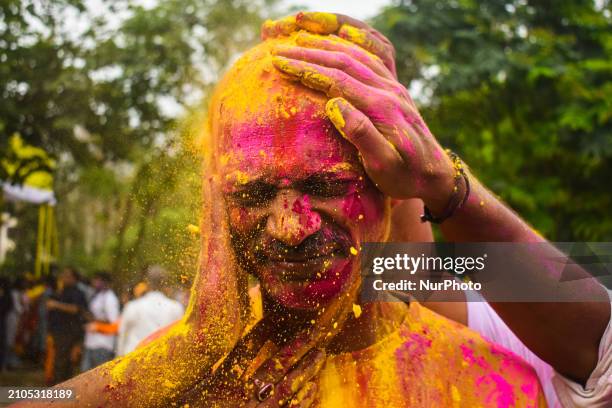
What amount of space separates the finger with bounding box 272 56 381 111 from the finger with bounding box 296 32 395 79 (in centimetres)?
9

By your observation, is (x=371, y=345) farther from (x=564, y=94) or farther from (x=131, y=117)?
(x=564, y=94)

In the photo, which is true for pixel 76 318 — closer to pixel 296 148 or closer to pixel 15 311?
pixel 15 311

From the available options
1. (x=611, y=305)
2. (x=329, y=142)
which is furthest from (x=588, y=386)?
(x=329, y=142)

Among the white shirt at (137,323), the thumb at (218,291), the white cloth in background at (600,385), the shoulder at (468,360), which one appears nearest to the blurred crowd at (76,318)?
the white shirt at (137,323)

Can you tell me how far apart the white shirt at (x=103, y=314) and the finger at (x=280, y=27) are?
515 centimetres

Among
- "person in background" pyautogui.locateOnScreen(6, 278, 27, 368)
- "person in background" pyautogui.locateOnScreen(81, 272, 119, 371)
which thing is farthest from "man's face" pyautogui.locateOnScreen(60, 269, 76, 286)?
"person in background" pyautogui.locateOnScreen(6, 278, 27, 368)

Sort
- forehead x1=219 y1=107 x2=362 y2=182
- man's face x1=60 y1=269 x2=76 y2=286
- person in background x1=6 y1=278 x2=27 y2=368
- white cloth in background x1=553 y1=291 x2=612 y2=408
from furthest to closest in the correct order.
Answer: person in background x1=6 y1=278 x2=27 y2=368 < man's face x1=60 y1=269 x2=76 y2=286 < white cloth in background x1=553 y1=291 x2=612 y2=408 < forehead x1=219 y1=107 x2=362 y2=182

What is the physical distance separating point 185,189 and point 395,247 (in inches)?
28.2

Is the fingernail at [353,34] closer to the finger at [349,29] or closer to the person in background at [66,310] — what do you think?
the finger at [349,29]

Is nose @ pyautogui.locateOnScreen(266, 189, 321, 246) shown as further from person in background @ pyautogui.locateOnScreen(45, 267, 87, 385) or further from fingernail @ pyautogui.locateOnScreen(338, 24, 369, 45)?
person in background @ pyautogui.locateOnScreen(45, 267, 87, 385)

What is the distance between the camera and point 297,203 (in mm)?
1618

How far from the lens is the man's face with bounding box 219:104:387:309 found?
1.62 m

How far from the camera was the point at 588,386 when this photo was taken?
183 centimetres

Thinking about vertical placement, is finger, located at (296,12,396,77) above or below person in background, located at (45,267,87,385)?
above
